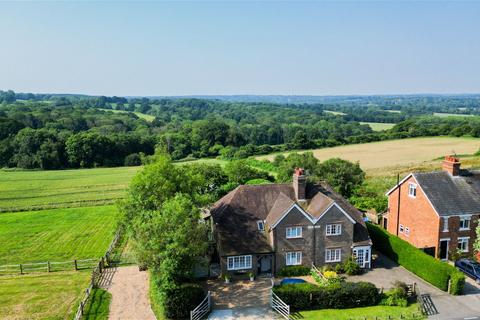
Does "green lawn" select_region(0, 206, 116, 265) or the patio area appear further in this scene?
"green lawn" select_region(0, 206, 116, 265)

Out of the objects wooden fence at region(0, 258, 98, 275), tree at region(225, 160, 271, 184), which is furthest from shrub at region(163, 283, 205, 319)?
tree at region(225, 160, 271, 184)

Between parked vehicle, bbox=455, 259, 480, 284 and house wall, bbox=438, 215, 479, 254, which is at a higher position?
house wall, bbox=438, 215, 479, 254

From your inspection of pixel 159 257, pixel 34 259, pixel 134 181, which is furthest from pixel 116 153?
pixel 159 257

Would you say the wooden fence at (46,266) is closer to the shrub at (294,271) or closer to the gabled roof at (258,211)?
the gabled roof at (258,211)

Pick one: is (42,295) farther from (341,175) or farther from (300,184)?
(341,175)

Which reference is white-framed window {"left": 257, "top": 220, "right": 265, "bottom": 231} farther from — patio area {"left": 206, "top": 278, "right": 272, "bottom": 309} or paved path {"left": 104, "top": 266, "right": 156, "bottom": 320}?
paved path {"left": 104, "top": 266, "right": 156, "bottom": 320}

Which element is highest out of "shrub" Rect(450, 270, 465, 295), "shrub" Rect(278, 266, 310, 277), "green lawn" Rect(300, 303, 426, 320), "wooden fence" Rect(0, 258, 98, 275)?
"shrub" Rect(450, 270, 465, 295)

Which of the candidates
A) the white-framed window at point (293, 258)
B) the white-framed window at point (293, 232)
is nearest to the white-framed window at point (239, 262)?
the white-framed window at point (293, 258)

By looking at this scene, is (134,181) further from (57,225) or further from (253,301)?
(57,225)

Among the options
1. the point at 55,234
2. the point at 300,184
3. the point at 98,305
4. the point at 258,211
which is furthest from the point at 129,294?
the point at 55,234
